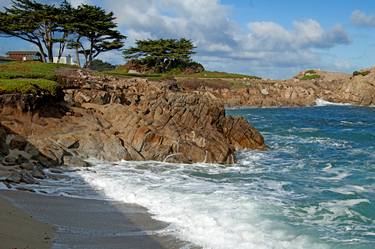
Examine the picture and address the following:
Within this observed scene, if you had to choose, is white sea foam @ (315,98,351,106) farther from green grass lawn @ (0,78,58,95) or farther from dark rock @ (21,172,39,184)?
dark rock @ (21,172,39,184)

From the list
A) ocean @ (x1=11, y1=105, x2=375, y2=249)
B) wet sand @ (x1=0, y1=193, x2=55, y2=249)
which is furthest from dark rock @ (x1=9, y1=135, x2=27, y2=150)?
wet sand @ (x1=0, y1=193, x2=55, y2=249)

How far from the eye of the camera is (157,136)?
59.2ft

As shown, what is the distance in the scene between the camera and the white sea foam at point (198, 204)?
8344 millimetres

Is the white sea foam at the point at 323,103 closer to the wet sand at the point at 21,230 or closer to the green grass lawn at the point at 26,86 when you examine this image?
the green grass lawn at the point at 26,86

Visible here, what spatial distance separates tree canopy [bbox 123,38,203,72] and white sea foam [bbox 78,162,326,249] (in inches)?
2106

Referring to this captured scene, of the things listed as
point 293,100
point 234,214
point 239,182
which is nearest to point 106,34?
point 293,100

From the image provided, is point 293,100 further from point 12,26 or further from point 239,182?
point 239,182

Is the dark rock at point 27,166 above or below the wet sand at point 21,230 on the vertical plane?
below

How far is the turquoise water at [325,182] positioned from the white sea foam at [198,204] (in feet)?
1.91

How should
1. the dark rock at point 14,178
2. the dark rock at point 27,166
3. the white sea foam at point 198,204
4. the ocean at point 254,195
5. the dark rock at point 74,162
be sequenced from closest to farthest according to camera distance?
1. the white sea foam at point 198,204
2. the ocean at point 254,195
3. the dark rock at point 14,178
4. the dark rock at point 27,166
5. the dark rock at point 74,162

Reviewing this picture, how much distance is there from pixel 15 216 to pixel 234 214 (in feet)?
14.1

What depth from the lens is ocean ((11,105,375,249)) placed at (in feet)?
28.3

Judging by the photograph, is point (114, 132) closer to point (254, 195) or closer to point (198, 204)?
point (254, 195)

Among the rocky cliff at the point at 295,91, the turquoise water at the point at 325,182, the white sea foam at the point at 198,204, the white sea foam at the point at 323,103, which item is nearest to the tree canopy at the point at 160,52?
the rocky cliff at the point at 295,91
